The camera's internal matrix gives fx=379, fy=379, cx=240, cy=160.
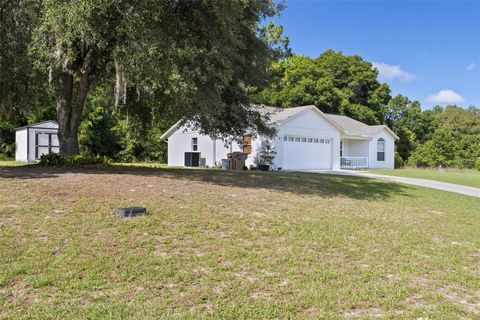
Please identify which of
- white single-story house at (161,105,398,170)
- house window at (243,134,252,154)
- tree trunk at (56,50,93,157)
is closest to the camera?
tree trunk at (56,50,93,157)

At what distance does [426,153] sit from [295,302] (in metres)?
34.1

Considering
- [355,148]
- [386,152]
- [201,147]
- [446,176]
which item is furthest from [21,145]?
[446,176]

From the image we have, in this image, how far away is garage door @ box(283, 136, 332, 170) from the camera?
22891mm

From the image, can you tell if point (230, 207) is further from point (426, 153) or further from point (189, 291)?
point (426, 153)

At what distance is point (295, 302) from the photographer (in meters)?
3.77

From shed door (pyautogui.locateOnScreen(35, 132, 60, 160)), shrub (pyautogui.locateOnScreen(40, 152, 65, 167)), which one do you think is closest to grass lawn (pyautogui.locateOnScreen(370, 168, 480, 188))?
shrub (pyautogui.locateOnScreen(40, 152, 65, 167))

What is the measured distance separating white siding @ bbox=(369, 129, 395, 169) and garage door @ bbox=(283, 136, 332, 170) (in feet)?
17.9

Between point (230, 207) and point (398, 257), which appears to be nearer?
point (398, 257)

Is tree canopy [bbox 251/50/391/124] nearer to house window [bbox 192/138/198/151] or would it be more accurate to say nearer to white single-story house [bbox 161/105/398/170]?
white single-story house [bbox 161/105/398/170]

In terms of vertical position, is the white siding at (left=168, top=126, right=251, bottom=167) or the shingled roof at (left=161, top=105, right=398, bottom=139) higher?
the shingled roof at (left=161, top=105, right=398, bottom=139)

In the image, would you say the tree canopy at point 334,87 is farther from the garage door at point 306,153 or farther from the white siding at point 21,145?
the white siding at point 21,145

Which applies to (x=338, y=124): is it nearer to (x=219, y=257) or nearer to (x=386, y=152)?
(x=386, y=152)

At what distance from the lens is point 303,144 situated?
23.7m

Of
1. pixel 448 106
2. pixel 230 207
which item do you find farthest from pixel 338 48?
pixel 230 207
